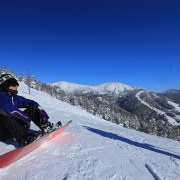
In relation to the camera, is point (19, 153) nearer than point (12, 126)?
Yes

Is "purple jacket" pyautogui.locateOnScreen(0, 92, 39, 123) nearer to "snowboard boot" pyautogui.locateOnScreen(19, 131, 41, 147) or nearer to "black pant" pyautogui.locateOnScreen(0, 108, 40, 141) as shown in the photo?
"black pant" pyautogui.locateOnScreen(0, 108, 40, 141)

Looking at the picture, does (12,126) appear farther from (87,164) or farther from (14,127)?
(87,164)

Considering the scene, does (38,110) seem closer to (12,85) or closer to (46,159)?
(12,85)

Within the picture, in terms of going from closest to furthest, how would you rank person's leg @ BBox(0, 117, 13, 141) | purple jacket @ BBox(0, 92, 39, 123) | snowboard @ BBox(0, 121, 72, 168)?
snowboard @ BBox(0, 121, 72, 168), purple jacket @ BBox(0, 92, 39, 123), person's leg @ BBox(0, 117, 13, 141)

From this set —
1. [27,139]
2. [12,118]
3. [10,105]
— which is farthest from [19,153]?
[10,105]

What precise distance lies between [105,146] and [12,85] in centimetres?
331

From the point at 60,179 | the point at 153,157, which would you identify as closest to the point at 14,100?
the point at 60,179

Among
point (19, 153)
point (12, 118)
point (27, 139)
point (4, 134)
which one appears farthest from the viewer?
point (4, 134)

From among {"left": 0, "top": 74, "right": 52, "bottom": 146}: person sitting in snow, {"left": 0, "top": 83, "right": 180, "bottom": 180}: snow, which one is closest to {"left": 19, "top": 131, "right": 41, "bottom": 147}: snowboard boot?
{"left": 0, "top": 74, "right": 52, "bottom": 146}: person sitting in snow

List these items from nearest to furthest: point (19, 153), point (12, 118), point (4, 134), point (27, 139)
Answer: point (19, 153) < point (12, 118) < point (27, 139) < point (4, 134)

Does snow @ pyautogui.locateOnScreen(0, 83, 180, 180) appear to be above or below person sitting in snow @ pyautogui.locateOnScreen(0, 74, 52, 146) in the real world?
below

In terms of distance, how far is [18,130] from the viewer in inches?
196

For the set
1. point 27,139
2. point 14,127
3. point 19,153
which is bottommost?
point 19,153

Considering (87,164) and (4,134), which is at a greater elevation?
(4,134)
